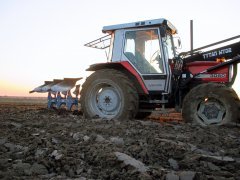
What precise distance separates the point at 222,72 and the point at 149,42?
2036 mm

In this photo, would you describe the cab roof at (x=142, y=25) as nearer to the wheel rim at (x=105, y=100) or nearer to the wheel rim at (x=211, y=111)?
the wheel rim at (x=105, y=100)

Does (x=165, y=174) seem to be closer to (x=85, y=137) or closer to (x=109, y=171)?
(x=109, y=171)

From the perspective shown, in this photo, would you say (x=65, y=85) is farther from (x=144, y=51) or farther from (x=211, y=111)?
(x=211, y=111)

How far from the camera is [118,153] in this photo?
14.6 ft

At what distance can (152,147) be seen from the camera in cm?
505

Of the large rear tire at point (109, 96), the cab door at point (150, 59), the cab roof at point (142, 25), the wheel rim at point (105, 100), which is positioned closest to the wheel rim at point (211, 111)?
the cab door at point (150, 59)

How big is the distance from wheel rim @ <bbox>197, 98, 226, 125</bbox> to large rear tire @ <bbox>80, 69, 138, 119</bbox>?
1.66 metres

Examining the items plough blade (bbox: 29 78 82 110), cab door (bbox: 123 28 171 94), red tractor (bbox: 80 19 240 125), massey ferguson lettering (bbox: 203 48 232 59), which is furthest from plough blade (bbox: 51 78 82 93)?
massey ferguson lettering (bbox: 203 48 232 59)

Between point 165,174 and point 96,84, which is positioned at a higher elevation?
point 96,84

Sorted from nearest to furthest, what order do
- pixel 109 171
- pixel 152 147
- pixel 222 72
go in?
1. pixel 109 171
2. pixel 152 147
3. pixel 222 72

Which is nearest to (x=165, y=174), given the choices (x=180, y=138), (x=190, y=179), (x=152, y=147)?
(x=190, y=179)

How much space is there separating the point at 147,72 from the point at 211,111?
77.5 inches

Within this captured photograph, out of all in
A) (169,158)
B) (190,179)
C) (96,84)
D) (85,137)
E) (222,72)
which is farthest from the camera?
(96,84)

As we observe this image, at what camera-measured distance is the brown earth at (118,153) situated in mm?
3961
